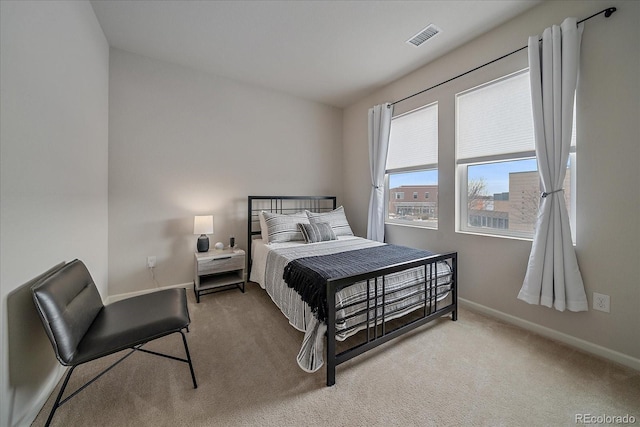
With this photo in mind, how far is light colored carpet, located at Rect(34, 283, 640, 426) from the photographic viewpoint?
1.34 m

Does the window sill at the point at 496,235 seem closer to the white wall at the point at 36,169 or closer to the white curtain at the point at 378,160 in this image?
the white curtain at the point at 378,160

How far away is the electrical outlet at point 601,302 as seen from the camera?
1.80 m

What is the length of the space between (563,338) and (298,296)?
2.16 meters

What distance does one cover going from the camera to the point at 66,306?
1.31 m

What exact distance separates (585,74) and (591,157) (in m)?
0.62

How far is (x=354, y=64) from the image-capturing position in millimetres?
3023

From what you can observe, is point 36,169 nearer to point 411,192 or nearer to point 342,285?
point 342,285

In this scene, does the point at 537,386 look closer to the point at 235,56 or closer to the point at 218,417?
the point at 218,417

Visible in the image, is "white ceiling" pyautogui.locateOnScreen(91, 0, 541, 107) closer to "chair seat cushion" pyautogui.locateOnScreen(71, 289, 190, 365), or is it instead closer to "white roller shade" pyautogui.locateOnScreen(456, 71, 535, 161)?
"white roller shade" pyautogui.locateOnScreen(456, 71, 535, 161)

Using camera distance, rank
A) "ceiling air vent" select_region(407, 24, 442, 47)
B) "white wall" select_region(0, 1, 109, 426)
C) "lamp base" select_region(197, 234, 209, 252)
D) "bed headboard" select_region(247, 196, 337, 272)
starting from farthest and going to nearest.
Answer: "bed headboard" select_region(247, 196, 337, 272) < "lamp base" select_region(197, 234, 209, 252) < "ceiling air vent" select_region(407, 24, 442, 47) < "white wall" select_region(0, 1, 109, 426)

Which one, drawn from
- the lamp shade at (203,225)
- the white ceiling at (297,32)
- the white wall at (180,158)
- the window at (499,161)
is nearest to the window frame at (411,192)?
the window at (499,161)

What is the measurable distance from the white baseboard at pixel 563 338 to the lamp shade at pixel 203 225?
3033 mm

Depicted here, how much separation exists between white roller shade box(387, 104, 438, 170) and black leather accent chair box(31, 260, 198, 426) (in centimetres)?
299

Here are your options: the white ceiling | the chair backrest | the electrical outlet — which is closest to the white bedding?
the electrical outlet
